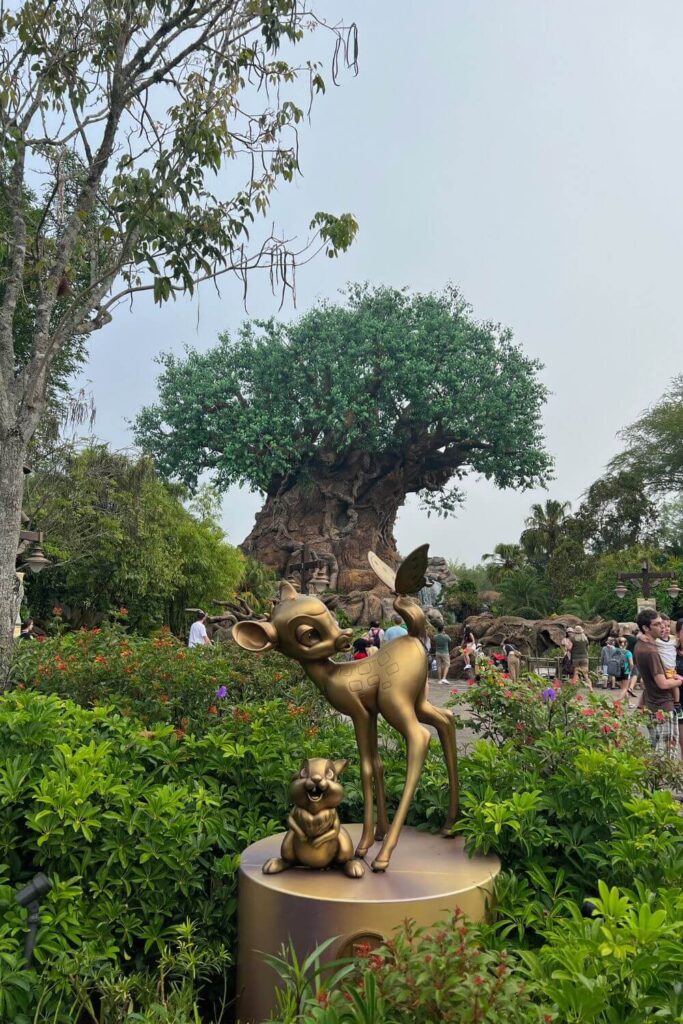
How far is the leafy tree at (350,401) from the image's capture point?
29.5 metres

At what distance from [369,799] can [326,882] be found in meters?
0.37

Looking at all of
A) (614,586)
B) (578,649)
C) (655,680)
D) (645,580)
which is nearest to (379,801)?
(655,680)

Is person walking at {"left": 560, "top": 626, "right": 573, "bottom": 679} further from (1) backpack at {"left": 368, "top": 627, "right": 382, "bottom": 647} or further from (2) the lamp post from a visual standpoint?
(2) the lamp post

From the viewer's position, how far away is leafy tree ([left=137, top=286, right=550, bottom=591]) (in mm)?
29500

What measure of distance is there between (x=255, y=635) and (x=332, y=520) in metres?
30.4

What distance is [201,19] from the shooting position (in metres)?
7.81

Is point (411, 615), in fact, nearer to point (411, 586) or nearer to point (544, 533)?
point (411, 586)

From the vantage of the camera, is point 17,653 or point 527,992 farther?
point 17,653

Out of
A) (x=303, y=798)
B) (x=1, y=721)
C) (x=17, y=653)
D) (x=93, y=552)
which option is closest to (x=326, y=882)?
(x=303, y=798)

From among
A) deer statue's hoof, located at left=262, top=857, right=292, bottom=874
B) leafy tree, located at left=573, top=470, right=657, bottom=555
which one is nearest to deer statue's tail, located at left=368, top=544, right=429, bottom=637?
deer statue's hoof, located at left=262, top=857, right=292, bottom=874

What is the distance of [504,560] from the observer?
3878cm

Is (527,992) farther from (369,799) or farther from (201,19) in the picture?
(201,19)

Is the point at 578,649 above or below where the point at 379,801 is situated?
above

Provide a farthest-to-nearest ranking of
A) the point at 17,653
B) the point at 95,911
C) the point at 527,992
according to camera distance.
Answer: the point at 17,653 < the point at 95,911 < the point at 527,992
